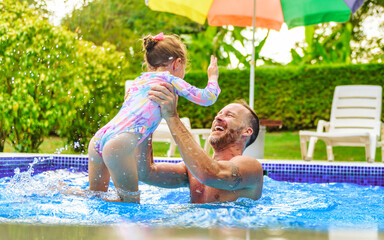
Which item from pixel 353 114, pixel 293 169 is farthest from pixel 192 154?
pixel 353 114

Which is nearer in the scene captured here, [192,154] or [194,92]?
[192,154]

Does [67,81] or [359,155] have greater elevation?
[67,81]

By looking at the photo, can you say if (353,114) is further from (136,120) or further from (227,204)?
(136,120)

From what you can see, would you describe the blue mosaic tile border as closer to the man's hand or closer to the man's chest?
the man's chest

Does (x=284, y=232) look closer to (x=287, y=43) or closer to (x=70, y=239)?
(x=70, y=239)

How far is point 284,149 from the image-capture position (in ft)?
36.7

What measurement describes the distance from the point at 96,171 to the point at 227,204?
0.95 m

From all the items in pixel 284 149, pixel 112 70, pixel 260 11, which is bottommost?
pixel 284 149

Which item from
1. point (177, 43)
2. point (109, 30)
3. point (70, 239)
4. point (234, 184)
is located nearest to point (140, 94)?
point (177, 43)

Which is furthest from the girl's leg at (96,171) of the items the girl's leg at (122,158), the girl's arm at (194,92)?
the girl's arm at (194,92)

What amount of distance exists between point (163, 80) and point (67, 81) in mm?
5509

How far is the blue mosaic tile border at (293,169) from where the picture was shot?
5.93 meters

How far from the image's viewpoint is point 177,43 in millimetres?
3484

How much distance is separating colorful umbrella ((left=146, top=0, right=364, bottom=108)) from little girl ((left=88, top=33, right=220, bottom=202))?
3.92 m
